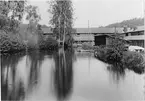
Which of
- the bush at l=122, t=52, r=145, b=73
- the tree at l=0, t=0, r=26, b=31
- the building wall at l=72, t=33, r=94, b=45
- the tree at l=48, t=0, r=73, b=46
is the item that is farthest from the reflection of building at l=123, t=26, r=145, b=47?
the tree at l=0, t=0, r=26, b=31

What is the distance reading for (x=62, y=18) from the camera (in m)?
21.5

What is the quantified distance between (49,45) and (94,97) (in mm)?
16769

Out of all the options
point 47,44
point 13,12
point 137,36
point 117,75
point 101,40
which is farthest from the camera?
point 47,44

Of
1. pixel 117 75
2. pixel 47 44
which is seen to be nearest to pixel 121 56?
pixel 117 75

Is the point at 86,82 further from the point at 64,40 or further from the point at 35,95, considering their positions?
the point at 64,40

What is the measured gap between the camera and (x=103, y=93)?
4.62 m

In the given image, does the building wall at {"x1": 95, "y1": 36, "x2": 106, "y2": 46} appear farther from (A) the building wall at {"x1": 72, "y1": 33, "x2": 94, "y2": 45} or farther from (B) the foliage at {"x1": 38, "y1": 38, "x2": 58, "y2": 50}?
(A) the building wall at {"x1": 72, "y1": 33, "x2": 94, "y2": 45}

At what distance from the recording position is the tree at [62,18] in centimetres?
2134

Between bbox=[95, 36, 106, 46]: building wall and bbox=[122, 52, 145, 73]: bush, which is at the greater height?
bbox=[95, 36, 106, 46]: building wall

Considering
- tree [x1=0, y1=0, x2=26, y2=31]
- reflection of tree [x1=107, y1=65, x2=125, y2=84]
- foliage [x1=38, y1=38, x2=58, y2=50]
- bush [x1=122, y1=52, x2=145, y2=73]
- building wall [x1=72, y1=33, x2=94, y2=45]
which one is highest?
tree [x1=0, y1=0, x2=26, y2=31]

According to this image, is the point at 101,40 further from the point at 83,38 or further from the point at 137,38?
the point at 83,38

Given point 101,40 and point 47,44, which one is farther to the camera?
point 47,44

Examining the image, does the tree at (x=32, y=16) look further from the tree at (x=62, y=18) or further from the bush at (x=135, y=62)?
the bush at (x=135, y=62)

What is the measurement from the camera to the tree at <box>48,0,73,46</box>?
2134cm
